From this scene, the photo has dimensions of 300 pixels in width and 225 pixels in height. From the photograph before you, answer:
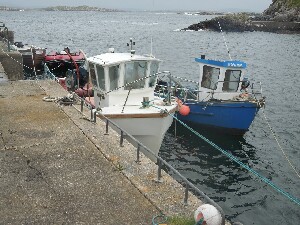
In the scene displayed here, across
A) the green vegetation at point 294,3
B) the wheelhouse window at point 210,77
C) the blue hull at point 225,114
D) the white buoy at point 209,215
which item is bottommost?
the blue hull at point 225,114

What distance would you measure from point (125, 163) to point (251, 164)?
29.4 feet

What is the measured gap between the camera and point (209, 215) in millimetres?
5211

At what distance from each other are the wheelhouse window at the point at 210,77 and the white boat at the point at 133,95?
14.3 ft

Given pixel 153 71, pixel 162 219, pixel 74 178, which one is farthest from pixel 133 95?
pixel 162 219

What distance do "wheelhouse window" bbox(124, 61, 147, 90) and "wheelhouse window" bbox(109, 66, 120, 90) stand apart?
1.06 ft

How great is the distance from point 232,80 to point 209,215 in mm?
12586

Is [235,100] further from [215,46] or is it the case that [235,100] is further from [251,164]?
[215,46]

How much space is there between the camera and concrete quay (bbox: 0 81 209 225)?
19.8 ft

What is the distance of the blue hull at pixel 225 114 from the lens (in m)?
16.5

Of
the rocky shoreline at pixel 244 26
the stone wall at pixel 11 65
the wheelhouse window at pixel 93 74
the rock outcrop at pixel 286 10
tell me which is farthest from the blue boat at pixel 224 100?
the rock outcrop at pixel 286 10

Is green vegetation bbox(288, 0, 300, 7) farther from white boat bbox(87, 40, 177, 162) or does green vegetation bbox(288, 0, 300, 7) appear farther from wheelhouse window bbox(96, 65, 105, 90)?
wheelhouse window bbox(96, 65, 105, 90)

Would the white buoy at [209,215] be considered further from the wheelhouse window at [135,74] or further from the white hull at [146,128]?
the wheelhouse window at [135,74]

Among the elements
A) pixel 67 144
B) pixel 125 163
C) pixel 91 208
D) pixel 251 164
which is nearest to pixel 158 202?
pixel 91 208

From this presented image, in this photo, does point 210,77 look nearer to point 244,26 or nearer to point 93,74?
point 93,74
